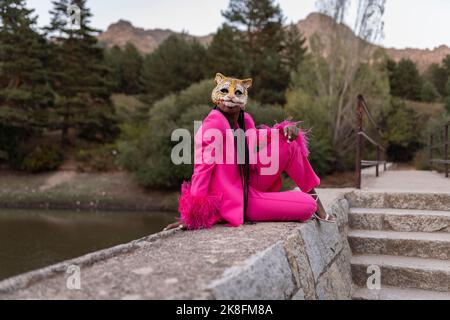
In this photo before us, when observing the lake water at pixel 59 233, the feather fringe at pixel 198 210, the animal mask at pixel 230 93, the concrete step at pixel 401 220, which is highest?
the animal mask at pixel 230 93

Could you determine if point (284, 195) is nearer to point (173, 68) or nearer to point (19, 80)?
point (19, 80)

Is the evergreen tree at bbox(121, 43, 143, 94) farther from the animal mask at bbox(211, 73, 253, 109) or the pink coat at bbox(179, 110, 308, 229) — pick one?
the pink coat at bbox(179, 110, 308, 229)

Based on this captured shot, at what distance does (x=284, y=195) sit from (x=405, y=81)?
35.4m

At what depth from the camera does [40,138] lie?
28.3 metres

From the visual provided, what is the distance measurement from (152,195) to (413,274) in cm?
1871

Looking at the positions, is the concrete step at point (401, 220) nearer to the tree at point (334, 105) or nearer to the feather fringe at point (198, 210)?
the feather fringe at point (198, 210)

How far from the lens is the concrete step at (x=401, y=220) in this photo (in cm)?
407

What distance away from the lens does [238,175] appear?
3162mm

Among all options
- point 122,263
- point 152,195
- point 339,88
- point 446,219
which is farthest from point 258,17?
point 122,263

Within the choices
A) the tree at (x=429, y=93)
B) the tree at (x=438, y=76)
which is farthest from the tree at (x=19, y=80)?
the tree at (x=438, y=76)

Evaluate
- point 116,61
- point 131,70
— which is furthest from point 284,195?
point 116,61

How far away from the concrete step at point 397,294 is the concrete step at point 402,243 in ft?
1.47

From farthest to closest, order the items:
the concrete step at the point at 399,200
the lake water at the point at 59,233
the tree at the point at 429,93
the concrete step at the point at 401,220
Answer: the tree at the point at 429,93 → the lake water at the point at 59,233 → the concrete step at the point at 399,200 → the concrete step at the point at 401,220
